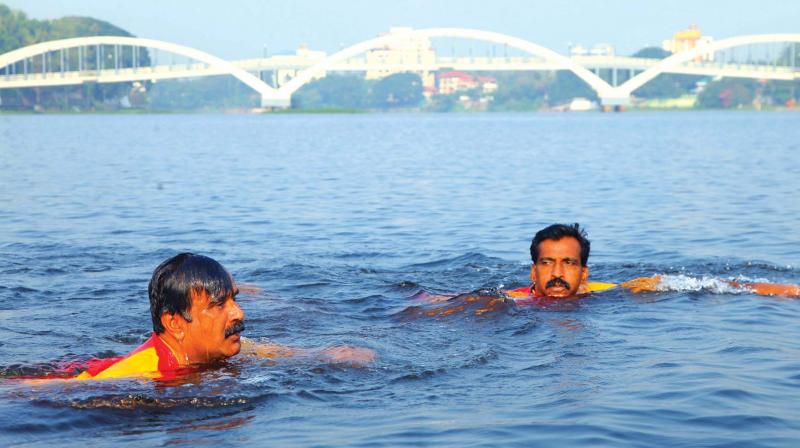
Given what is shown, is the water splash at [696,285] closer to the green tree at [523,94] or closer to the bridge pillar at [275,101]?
the bridge pillar at [275,101]

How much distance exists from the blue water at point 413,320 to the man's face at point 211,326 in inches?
13.5

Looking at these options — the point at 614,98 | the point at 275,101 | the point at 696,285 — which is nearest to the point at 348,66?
the point at 275,101

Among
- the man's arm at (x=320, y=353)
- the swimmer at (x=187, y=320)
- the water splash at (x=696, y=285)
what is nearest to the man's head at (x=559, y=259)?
the water splash at (x=696, y=285)

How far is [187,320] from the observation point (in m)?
6.00

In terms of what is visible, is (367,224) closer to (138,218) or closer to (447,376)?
(138,218)

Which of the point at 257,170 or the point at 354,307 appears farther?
the point at 257,170

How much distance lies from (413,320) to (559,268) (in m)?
1.19

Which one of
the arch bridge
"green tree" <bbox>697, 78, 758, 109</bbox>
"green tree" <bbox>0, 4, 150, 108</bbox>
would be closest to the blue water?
A: the arch bridge

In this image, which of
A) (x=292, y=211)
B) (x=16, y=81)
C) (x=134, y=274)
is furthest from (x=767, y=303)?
(x=16, y=81)

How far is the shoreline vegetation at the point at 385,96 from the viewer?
454 feet

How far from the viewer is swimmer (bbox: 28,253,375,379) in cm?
594

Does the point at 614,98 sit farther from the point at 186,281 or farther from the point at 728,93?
the point at 186,281

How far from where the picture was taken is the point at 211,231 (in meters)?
17.6

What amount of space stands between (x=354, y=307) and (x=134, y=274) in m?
3.21
